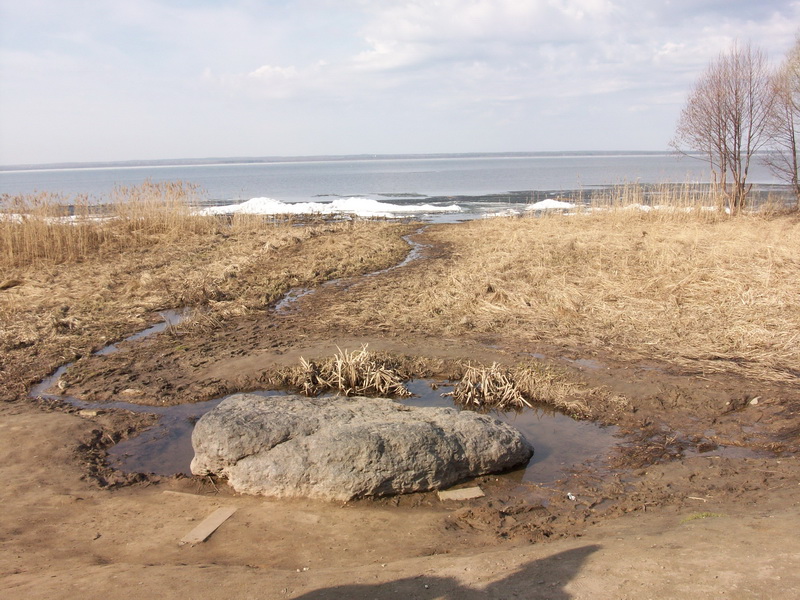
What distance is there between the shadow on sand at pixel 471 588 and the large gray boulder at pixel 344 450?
152 cm

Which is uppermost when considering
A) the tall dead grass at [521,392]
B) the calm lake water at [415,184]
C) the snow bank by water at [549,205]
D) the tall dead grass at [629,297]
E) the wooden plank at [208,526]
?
the calm lake water at [415,184]

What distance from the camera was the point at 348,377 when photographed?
733 cm

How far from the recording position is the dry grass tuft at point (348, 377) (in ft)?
23.7

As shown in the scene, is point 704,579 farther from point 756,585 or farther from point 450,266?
point 450,266

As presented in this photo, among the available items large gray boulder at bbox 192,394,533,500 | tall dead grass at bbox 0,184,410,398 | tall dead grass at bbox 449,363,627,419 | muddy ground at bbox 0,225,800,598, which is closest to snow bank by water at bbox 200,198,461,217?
tall dead grass at bbox 0,184,410,398

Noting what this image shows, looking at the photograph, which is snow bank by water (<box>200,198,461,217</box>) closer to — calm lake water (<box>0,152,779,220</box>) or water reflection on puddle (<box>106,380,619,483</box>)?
calm lake water (<box>0,152,779,220</box>)

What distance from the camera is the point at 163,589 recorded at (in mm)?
3520

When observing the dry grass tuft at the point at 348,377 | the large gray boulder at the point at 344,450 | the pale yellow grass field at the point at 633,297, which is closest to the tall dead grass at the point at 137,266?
the pale yellow grass field at the point at 633,297

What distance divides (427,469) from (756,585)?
2.52 meters

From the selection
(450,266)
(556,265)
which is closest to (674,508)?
(556,265)

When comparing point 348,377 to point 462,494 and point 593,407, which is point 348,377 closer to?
point 462,494

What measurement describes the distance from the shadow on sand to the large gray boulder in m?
1.52

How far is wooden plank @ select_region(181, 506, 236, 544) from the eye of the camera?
4355mm

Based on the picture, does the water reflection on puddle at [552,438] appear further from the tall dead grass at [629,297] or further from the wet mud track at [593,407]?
the tall dead grass at [629,297]
